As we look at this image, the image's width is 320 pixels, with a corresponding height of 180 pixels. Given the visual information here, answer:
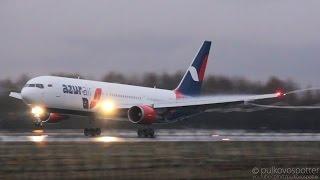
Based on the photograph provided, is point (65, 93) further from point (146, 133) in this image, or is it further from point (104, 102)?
point (146, 133)

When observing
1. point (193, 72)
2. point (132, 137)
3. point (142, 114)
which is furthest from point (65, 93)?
point (193, 72)

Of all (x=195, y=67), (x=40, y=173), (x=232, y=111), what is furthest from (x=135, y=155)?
(x=232, y=111)

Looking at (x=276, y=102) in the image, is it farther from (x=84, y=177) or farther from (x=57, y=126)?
(x=84, y=177)

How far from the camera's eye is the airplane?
174ft

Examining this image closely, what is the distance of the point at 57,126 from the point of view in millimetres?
67125

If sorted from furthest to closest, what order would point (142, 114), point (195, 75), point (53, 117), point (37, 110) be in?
point (195, 75), point (53, 117), point (142, 114), point (37, 110)

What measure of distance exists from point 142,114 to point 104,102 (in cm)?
371

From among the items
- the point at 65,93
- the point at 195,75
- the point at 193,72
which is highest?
the point at 193,72

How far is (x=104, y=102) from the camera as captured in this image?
5541cm

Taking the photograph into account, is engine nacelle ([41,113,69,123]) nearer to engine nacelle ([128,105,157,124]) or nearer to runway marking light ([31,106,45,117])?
runway marking light ([31,106,45,117])

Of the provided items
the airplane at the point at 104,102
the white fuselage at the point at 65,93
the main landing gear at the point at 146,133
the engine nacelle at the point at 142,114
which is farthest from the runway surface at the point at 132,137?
the white fuselage at the point at 65,93

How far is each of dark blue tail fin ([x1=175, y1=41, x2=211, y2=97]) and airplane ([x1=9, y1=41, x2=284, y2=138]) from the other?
3972mm

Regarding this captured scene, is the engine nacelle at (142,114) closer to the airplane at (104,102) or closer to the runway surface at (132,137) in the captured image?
the airplane at (104,102)

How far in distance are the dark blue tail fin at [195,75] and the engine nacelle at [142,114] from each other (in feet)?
33.1
